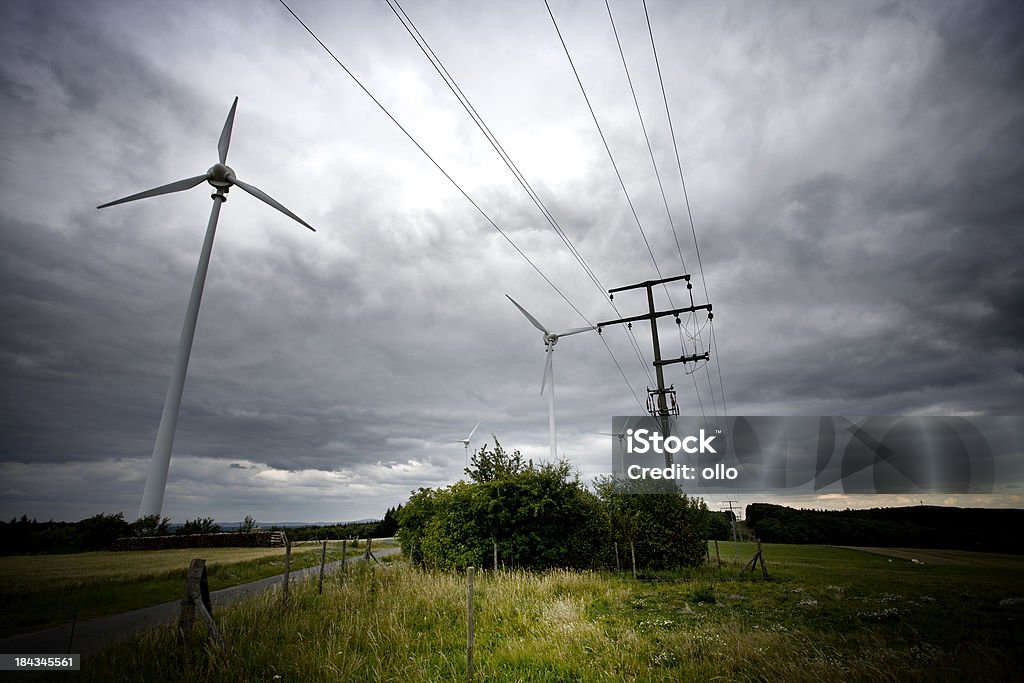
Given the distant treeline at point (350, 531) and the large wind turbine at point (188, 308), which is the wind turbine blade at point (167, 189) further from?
the distant treeline at point (350, 531)

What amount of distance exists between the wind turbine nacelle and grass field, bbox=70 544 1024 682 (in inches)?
667

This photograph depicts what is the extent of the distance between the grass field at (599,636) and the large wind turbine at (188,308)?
5.43m

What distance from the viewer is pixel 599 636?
813 centimetres

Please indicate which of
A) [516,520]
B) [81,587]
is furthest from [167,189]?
[516,520]

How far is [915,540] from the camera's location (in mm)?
11594

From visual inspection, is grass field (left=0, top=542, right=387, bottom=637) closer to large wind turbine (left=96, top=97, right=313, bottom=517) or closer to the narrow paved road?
the narrow paved road

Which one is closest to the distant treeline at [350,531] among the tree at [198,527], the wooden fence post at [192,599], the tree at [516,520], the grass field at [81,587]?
the tree at [198,527]

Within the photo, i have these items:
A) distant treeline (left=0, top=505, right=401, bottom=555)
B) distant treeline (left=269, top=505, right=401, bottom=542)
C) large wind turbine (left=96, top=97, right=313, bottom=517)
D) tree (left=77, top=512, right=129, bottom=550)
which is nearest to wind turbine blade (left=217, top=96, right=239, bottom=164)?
large wind turbine (left=96, top=97, right=313, bottom=517)

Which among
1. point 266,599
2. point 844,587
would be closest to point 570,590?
point 266,599

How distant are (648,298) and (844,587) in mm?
13541

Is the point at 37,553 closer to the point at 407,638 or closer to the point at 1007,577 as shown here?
the point at 407,638

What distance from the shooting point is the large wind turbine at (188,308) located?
14.1 m

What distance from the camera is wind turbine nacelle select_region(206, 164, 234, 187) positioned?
65.3ft

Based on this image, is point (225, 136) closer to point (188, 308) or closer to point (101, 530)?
point (188, 308)
